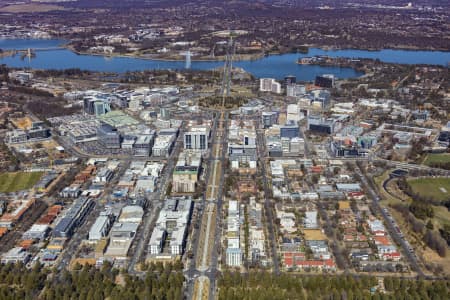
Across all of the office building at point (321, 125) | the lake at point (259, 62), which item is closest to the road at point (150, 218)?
the office building at point (321, 125)

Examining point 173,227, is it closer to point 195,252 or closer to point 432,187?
point 195,252

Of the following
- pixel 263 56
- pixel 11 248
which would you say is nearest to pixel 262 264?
pixel 11 248

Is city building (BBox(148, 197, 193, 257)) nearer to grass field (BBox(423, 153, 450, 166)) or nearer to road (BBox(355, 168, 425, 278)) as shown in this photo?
road (BBox(355, 168, 425, 278))

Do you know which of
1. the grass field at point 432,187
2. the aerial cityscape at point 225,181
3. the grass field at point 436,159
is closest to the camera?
the aerial cityscape at point 225,181

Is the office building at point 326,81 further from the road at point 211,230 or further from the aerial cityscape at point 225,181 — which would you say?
the road at point 211,230

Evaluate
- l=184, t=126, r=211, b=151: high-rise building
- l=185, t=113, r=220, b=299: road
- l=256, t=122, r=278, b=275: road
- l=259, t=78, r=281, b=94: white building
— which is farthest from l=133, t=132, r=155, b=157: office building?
l=259, t=78, r=281, b=94: white building
